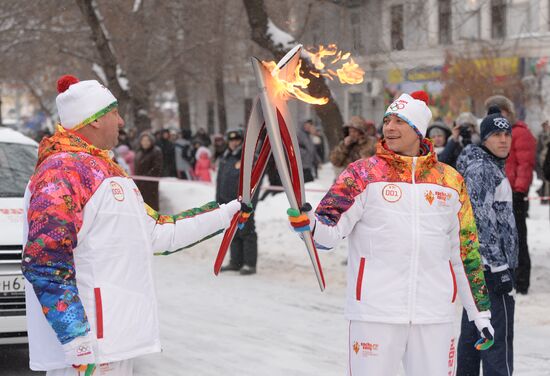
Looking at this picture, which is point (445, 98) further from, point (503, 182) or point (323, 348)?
point (503, 182)

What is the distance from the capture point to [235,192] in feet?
36.9

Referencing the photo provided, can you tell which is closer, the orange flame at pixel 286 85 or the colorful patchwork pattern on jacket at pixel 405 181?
the orange flame at pixel 286 85

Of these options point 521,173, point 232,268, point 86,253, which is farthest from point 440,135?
point 86,253

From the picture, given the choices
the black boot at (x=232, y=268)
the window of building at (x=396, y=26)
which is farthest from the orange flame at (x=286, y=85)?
the window of building at (x=396, y=26)

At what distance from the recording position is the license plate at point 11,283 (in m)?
6.25

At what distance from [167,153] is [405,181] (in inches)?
692

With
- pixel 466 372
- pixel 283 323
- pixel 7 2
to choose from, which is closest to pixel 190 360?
pixel 283 323

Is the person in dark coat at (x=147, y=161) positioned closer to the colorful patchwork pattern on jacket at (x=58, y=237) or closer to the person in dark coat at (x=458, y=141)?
the person in dark coat at (x=458, y=141)

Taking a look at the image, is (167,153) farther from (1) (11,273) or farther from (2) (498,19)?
(1) (11,273)

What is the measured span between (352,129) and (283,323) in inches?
114

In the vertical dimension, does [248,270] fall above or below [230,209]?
below

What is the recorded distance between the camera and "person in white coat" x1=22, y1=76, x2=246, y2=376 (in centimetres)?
352

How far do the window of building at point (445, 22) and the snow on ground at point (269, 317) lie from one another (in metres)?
3.26

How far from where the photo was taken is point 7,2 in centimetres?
1697
